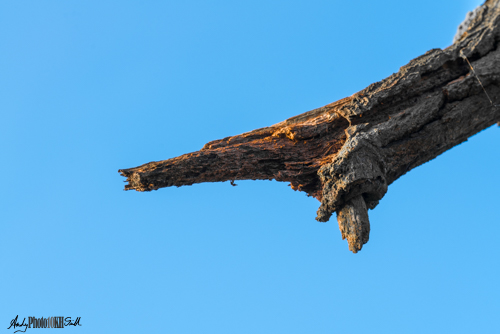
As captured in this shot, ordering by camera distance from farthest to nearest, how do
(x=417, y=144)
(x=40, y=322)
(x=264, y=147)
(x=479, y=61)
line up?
(x=40, y=322), (x=264, y=147), (x=417, y=144), (x=479, y=61)

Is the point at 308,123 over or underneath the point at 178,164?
over

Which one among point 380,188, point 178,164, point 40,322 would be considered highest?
point 178,164

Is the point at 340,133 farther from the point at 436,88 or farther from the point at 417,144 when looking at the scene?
the point at 436,88

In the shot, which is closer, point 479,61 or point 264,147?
point 479,61

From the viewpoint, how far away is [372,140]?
9.07m

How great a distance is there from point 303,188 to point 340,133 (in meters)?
1.83

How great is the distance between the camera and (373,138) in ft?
29.7

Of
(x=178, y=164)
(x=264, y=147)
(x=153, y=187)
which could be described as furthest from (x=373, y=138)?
(x=153, y=187)

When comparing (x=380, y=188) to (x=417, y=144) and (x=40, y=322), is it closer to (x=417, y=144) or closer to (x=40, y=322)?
(x=417, y=144)

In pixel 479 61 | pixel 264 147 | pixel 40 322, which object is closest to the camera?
pixel 479 61

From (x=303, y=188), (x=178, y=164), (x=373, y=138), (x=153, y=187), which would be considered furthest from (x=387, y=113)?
(x=153, y=187)

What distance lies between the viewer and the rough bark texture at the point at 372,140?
877 centimetres

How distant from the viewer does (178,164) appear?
9.52 metres

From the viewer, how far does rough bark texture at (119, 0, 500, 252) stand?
345 inches
